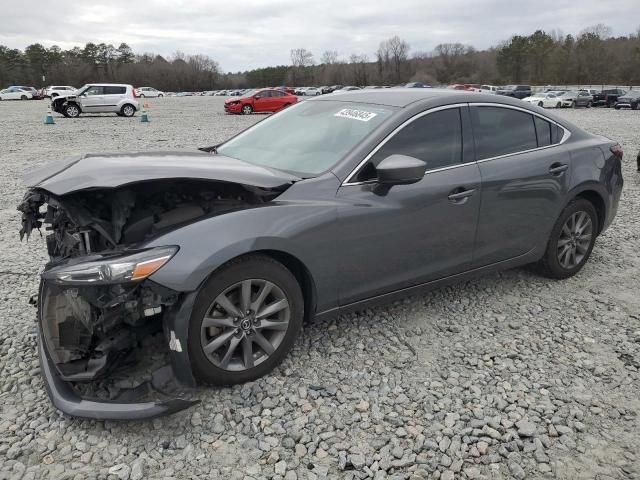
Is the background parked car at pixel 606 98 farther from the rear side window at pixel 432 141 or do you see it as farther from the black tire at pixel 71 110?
the rear side window at pixel 432 141

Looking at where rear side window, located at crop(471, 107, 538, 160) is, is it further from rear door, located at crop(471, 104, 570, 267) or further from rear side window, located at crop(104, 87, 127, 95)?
rear side window, located at crop(104, 87, 127, 95)

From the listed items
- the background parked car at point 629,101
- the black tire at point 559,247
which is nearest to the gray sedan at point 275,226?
the black tire at point 559,247

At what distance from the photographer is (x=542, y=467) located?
242 cm

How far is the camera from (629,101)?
3541 cm

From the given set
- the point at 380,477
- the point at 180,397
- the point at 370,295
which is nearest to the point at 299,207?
the point at 370,295

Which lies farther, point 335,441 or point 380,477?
point 335,441

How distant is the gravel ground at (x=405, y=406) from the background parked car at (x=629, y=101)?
123 ft

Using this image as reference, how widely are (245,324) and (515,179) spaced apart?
7.63 ft

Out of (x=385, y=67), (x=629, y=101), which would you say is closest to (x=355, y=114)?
(x=629, y=101)

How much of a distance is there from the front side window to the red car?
25.5 meters

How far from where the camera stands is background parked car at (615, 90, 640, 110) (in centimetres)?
3512

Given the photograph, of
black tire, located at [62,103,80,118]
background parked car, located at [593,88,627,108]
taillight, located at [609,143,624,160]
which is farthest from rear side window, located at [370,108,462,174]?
background parked car, located at [593,88,627,108]

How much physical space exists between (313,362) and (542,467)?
1407mm

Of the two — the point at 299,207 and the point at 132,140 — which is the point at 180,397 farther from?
the point at 132,140
